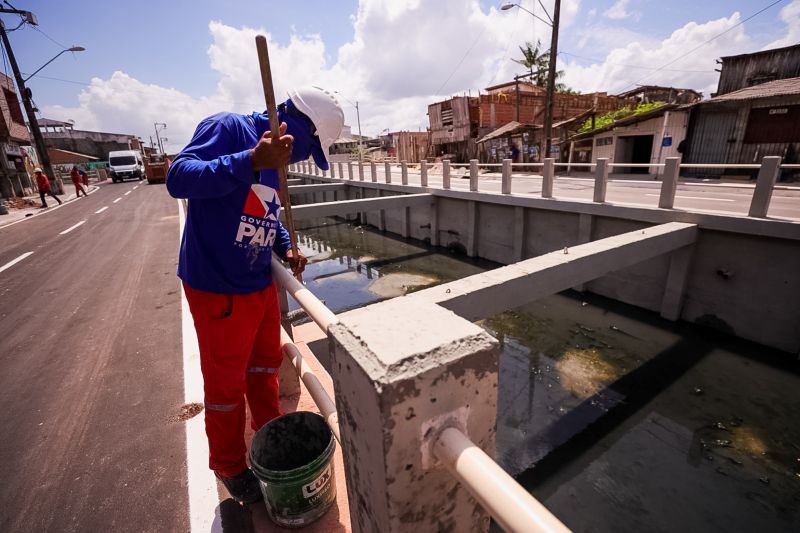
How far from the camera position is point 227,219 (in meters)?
1.97

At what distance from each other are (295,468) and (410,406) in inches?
51.5

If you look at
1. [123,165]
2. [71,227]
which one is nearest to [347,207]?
[71,227]

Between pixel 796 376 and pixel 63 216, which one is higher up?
pixel 63 216

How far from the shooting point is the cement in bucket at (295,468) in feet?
5.98

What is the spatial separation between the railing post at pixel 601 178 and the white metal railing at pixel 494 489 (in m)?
7.91

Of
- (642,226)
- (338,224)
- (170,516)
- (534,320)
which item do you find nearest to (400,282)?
(534,320)

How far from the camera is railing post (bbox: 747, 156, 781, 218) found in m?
5.36

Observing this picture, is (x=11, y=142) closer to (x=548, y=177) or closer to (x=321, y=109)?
(x=548, y=177)

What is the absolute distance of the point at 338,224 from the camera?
1822 cm

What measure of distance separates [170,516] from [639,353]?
647cm

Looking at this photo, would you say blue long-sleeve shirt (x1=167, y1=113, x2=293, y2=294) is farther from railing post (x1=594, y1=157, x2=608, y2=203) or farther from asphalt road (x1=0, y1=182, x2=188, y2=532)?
railing post (x1=594, y1=157, x2=608, y2=203)

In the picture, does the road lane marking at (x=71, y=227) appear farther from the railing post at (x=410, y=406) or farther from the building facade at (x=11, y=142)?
the railing post at (x=410, y=406)

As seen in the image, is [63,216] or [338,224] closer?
[63,216]

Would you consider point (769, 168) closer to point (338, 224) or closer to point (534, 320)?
point (534, 320)
